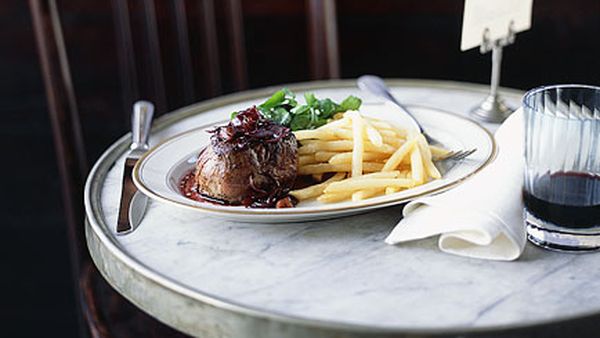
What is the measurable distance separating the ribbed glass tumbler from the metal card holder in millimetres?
460

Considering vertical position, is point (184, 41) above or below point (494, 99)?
above

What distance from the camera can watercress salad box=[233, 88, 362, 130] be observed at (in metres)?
1.30

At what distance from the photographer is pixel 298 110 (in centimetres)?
130

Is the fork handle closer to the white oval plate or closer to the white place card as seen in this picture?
the white oval plate

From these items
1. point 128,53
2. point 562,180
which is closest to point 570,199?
point 562,180

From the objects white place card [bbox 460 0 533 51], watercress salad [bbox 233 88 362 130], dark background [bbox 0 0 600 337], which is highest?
white place card [bbox 460 0 533 51]

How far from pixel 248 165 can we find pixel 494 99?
25.2 inches

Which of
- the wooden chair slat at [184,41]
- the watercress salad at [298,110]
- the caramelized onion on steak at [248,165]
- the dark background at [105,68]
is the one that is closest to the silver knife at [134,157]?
the caramelized onion on steak at [248,165]

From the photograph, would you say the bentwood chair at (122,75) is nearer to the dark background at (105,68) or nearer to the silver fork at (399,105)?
the dark background at (105,68)

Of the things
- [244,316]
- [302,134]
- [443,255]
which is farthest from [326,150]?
[244,316]

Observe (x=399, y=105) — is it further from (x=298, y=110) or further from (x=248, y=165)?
(x=248, y=165)

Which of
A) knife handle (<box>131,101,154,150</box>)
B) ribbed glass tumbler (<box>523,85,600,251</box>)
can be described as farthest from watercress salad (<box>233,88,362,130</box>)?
ribbed glass tumbler (<box>523,85,600,251</box>)

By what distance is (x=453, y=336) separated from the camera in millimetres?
868

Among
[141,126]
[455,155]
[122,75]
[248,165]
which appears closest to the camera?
[248,165]
